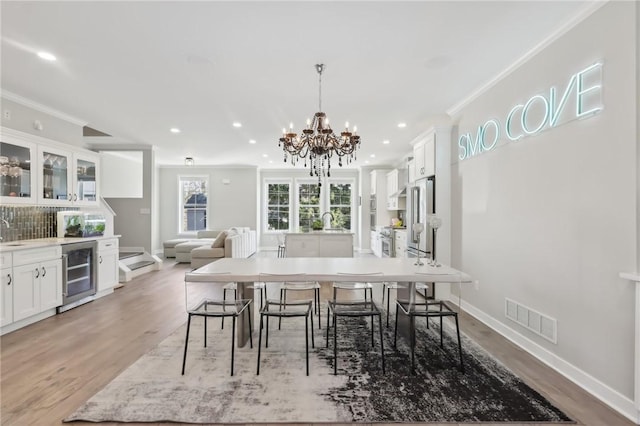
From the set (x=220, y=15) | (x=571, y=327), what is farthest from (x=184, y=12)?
(x=571, y=327)

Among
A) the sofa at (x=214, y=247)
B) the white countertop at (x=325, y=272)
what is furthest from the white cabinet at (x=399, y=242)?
the sofa at (x=214, y=247)

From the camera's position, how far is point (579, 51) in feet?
7.69

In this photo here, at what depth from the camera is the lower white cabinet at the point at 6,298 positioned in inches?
124

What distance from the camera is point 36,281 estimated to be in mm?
3578

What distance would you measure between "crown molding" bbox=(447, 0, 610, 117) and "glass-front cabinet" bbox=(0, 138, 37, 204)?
224 inches

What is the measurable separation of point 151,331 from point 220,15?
3227 millimetres

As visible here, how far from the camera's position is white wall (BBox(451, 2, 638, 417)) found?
2.00m

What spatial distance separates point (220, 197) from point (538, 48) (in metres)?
8.90

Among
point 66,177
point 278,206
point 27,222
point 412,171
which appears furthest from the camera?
point 278,206

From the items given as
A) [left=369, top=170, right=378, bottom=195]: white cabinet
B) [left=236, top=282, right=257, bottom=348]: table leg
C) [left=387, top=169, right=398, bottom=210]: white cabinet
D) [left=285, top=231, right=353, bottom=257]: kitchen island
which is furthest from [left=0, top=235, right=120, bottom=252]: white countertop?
[left=369, top=170, right=378, bottom=195]: white cabinet

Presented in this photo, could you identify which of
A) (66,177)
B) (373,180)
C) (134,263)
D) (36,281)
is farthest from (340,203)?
(36,281)

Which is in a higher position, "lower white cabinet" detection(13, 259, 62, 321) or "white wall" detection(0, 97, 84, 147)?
"white wall" detection(0, 97, 84, 147)

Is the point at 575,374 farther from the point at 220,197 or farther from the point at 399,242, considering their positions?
the point at 220,197

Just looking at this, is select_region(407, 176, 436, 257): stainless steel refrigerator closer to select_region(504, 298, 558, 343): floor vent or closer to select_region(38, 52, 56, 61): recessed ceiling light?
select_region(504, 298, 558, 343): floor vent
